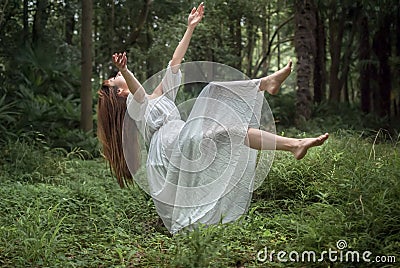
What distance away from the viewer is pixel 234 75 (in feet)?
17.2

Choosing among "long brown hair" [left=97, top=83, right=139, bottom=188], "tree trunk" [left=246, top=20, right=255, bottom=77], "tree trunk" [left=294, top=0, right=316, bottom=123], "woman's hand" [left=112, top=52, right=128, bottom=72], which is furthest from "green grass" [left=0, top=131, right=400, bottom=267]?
"tree trunk" [left=246, top=20, right=255, bottom=77]

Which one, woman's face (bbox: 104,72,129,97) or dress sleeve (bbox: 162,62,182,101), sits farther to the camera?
woman's face (bbox: 104,72,129,97)

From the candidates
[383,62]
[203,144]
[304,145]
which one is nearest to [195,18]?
[203,144]

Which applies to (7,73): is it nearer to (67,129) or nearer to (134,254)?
(67,129)

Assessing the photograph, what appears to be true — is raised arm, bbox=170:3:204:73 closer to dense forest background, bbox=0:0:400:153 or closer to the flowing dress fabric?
the flowing dress fabric

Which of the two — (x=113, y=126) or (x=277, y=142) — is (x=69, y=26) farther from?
(x=277, y=142)

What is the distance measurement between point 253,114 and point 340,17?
41.4ft

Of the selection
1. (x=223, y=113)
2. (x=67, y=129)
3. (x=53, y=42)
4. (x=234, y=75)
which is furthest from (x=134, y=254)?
(x=53, y=42)

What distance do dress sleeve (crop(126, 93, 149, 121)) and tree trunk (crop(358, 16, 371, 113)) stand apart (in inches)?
456

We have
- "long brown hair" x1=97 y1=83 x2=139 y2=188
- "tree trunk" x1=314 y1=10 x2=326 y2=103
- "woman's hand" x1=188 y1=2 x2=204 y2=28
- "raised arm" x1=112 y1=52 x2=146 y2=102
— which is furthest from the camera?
"tree trunk" x1=314 y1=10 x2=326 y2=103

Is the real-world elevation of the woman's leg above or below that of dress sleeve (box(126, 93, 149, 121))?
below

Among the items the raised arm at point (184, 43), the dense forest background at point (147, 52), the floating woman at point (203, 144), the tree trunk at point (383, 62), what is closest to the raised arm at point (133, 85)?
the floating woman at point (203, 144)

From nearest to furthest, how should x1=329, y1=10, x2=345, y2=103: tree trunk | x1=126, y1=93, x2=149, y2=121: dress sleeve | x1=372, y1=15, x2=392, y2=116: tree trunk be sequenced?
1. x1=126, y1=93, x2=149, y2=121: dress sleeve
2. x1=372, y1=15, x2=392, y2=116: tree trunk
3. x1=329, y1=10, x2=345, y2=103: tree trunk

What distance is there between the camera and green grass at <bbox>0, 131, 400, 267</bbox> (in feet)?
12.0
